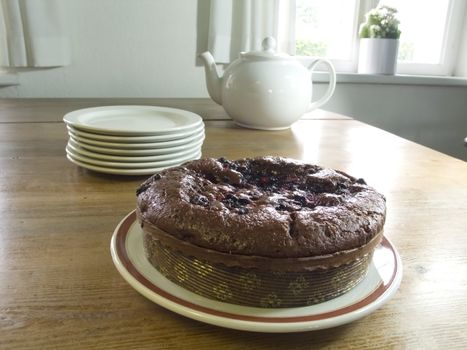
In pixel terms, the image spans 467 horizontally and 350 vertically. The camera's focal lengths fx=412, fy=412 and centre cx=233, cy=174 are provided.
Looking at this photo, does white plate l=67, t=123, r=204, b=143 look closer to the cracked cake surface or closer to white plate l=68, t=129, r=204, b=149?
white plate l=68, t=129, r=204, b=149

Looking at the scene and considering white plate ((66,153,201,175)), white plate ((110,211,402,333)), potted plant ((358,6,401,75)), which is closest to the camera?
white plate ((110,211,402,333))

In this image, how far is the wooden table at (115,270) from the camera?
396 mm

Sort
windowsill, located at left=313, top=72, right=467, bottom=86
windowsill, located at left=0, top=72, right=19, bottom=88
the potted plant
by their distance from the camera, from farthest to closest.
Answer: windowsill, located at left=313, top=72, right=467, bottom=86
the potted plant
windowsill, located at left=0, top=72, right=19, bottom=88

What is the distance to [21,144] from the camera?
1.04m

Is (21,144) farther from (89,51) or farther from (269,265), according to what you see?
(89,51)

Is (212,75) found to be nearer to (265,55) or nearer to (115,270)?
(265,55)

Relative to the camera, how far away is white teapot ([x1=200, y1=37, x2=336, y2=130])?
4.15 feet

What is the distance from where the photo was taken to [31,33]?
1821mm

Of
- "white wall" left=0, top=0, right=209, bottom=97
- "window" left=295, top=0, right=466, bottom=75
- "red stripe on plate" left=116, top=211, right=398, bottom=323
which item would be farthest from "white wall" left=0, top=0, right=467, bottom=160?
"red stripe on plate" left=116, top=211, right=398, bottom=323

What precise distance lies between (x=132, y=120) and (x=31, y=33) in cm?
113

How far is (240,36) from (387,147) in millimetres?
1150

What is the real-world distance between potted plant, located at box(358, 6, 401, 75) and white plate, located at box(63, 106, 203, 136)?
1.57 m

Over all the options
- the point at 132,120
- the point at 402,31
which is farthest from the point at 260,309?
the point at 402,31

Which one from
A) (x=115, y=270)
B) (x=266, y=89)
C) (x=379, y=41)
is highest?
(x=379, y=41)
